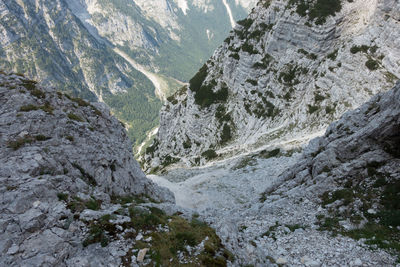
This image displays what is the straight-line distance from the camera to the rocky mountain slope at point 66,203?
978cm

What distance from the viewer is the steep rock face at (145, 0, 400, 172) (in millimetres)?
42906

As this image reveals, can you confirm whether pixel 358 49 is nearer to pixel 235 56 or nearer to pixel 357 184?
pixel 235 56

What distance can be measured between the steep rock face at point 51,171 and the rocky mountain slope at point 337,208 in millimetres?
8236

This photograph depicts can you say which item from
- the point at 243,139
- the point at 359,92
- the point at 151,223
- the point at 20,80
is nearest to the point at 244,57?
the point at 243,139

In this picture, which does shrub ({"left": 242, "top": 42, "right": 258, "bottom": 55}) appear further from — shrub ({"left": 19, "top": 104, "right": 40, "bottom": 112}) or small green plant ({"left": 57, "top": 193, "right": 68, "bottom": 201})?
small green plant ({"left": 57, "top": 193, "right": 68, "bottom": 201})

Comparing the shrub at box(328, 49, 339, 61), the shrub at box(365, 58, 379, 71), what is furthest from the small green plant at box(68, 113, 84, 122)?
the shrub at box(328, 49, 339, 61)

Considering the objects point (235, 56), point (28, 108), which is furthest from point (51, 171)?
point (235, 56)

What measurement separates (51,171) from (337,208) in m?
19.4

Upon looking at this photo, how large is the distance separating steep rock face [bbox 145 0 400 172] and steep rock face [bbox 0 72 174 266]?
3819 centimetres

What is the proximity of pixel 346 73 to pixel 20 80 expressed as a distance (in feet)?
176

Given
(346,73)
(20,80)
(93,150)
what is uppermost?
Result: (20,80)

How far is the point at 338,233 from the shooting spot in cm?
1321

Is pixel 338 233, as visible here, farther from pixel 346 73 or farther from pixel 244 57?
pixel 244 57

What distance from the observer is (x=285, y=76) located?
2349 inches
